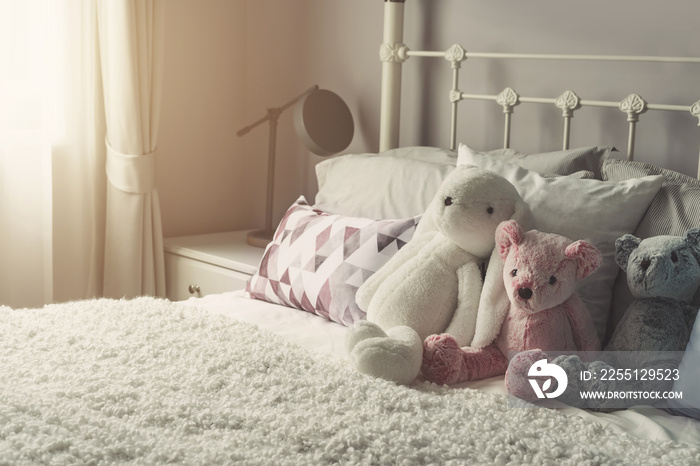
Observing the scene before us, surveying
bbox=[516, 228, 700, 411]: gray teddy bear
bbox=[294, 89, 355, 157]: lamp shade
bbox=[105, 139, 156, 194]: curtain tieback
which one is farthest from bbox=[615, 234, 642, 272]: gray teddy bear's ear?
bbox=[105, 139, 156, 194]: curtain tieback

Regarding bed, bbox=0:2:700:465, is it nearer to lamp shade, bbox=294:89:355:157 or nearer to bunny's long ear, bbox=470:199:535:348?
bunny's long ear, bbox=470:199:535:348

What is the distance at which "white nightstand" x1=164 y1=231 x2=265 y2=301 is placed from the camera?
2.31 meters

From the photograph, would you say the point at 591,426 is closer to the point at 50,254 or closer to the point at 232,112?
the point at 50,254

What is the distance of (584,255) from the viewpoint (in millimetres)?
1300

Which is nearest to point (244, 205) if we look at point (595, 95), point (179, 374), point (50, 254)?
point (50, 254)

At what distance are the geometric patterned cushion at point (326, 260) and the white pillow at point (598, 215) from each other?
0.33 m

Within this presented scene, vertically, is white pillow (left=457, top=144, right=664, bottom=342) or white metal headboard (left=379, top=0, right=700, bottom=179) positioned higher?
white metal headboard (left=379, top=0, right=700, bottom=179)

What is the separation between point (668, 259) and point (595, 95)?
77 centimetres

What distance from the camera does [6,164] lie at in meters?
2.31

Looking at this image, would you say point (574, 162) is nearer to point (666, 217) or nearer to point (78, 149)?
point (666, 217)

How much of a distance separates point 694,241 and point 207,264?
1.53 m

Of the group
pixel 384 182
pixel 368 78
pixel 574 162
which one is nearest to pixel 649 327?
pixel 574 162

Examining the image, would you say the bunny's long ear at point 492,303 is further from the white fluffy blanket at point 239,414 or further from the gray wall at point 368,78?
the gray wall at point 368,78

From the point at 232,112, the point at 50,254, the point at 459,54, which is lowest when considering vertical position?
the point at 50,254
